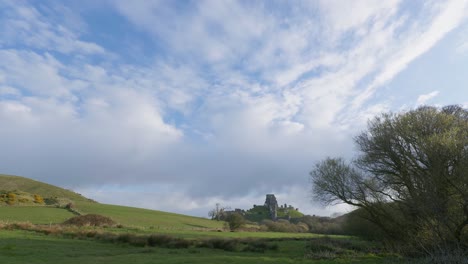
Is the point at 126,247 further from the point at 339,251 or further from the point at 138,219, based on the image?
the point at 138,219

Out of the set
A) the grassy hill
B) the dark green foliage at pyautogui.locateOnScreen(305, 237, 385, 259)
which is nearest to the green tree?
the dark green foliage at pyautogui.locateOnScreen(305, 237, 385, 259)

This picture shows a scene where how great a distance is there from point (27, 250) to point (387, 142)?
Answer: 3055cm

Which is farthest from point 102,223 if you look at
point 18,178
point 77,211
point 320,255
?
point 18,178

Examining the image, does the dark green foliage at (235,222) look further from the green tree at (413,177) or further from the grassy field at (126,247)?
the green tree at (413,177)

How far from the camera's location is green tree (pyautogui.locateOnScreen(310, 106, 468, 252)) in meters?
26.2

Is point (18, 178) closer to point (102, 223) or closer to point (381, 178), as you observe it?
point (102, 223)

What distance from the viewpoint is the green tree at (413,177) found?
26.2 metres

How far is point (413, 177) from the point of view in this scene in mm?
30750

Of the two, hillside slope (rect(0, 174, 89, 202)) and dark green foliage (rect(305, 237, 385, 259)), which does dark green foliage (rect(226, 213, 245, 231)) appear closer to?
hillside slope (rect(0, 174, 89, 202))

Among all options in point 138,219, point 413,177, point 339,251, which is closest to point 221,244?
point 339,251

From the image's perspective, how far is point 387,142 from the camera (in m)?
31.9

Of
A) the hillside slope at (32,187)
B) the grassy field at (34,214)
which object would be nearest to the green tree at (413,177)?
the grassy field at (34,214)

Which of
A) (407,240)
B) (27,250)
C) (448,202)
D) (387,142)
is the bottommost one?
(27,250)

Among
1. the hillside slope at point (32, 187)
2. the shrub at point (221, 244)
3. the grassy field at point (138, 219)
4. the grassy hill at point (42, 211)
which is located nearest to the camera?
the shrub at point (221, 244)
